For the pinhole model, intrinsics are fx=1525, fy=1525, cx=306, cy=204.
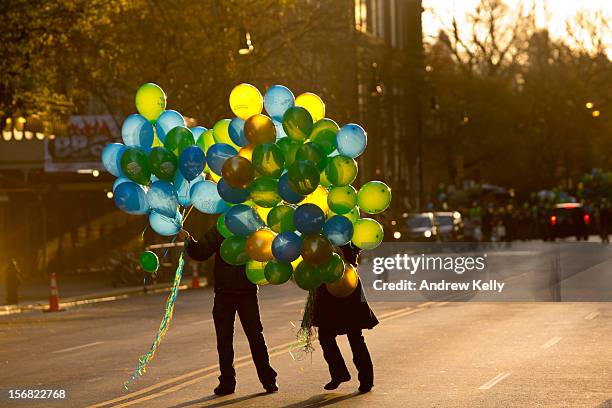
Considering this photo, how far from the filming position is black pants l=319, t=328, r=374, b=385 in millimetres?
14859

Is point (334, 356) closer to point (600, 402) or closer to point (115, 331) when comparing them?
point (600, 402)

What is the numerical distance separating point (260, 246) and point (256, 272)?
2.04 ft

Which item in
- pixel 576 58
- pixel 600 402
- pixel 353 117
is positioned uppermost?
pixel 576 58

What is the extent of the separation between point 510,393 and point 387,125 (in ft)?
209

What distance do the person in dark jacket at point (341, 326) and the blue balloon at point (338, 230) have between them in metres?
1.97

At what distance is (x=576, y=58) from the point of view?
104 metres

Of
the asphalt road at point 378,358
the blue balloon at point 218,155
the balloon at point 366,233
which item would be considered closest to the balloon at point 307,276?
the balloon at point 366,233

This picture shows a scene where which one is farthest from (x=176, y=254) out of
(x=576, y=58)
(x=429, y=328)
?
→ (x=576, y=58)

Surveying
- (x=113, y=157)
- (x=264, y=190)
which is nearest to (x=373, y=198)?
(x=264, y=190)

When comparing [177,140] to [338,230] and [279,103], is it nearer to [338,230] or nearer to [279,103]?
[279,103]

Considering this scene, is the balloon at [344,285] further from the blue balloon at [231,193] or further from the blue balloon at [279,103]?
the blue balloon at [279,103]

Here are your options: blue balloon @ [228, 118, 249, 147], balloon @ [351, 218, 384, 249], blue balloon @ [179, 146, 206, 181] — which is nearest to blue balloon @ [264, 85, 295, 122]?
blue balloon @ [228, 118, 249, 147]

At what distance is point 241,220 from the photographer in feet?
42.7

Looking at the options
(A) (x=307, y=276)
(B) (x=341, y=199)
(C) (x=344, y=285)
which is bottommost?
(C) (x=344, y=285)
